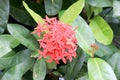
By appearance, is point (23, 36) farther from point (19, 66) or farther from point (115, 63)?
point (115, 63)

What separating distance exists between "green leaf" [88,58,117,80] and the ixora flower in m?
0.12

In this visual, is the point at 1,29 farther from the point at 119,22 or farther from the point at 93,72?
the point at 119,22

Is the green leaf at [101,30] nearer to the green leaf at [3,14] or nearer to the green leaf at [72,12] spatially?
the green leaf at [72,12]

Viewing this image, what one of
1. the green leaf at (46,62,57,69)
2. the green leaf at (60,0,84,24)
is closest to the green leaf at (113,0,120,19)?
the green leaf at (60,0,84,24)

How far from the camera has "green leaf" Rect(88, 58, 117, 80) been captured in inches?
36.7

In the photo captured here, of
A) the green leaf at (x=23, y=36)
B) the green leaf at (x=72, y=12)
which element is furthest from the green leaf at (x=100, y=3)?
the green leaf at (x=23, y=36)

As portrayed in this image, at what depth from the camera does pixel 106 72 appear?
37.6 inches

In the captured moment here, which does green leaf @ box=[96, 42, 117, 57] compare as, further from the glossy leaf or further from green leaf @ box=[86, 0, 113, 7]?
the glossy leaf

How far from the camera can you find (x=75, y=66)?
104 cm

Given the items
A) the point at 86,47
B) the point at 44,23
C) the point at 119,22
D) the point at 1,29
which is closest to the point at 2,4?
the point at 1,29

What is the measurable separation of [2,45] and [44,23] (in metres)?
0.13

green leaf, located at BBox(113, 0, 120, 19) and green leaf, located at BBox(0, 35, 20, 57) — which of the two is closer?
green leaf, located at BBox(0, 35, 20, 57)

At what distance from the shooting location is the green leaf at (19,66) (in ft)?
3.08

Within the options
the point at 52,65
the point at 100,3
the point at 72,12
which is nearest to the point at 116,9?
the point at 100,3
